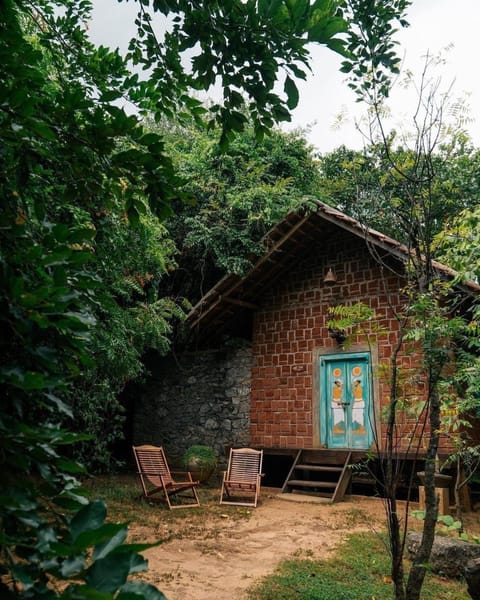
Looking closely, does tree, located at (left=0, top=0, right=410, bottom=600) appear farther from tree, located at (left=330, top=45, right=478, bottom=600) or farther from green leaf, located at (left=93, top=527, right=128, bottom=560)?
tree, located at (left=330, top=45, right=478, bottom=600)

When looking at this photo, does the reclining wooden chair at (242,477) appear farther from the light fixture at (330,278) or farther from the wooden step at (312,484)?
the light fixture at (330,278)

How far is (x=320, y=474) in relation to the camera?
8727 mm

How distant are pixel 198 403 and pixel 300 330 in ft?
8.64

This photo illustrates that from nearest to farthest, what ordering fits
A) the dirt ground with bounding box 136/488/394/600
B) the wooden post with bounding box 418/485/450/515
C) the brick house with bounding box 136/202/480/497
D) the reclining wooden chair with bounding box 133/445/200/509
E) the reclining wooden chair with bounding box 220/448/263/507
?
the dirt ground with bounding box 136/488/394/600, the wooden post with bounding box 418/485/450/515, the reclining wooden chair with bounding box 133/445/200/509, the reclining wooden chair with bounding box 220/448/263/507, the brick house with bounding box 136/202/480/497

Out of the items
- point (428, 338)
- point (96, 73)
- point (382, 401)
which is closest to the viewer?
point (96, 73)

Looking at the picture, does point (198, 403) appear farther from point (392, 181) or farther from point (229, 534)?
point (392, 181)

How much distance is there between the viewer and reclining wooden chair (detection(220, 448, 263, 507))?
23.6ft

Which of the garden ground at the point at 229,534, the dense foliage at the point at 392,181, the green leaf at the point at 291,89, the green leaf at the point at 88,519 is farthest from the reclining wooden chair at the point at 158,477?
the green leaf at the point at 88,519

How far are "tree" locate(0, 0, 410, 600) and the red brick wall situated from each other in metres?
6.55

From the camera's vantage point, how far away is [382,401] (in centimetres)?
781

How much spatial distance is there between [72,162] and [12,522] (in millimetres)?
1154

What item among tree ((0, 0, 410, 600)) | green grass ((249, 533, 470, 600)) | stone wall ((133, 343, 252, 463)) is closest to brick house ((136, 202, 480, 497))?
stone wall ((133, 343, 252, 463))

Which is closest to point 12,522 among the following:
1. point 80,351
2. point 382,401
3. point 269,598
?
point 80,351

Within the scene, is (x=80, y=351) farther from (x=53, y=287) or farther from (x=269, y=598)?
(x=269, y=598)
